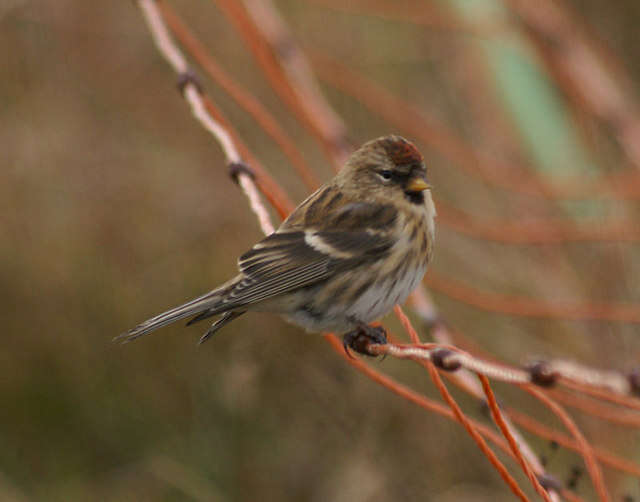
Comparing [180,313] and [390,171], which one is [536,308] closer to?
[390,171]

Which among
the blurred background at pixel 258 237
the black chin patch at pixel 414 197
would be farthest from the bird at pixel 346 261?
the blurred background at pixel 258 237

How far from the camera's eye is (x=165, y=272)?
4.99 metres

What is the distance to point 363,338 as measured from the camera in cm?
293

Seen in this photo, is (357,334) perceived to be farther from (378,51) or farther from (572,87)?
(378,51)

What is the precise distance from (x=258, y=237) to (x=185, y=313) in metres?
2.49

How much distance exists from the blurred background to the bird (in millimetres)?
871

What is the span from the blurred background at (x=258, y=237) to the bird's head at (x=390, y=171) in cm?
91

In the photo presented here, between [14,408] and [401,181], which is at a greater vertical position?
[14,408]

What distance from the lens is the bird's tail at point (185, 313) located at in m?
2.62

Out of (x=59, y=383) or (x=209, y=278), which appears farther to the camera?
(x=209, y=278)

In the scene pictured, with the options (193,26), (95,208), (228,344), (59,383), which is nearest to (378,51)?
(193,26)

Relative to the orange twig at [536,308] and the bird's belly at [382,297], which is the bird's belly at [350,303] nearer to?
the bird's belly at [382,297]

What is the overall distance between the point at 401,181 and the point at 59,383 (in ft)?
7.27

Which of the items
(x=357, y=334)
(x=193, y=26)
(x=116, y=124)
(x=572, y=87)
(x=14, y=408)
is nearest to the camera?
(x=357, y=334)
